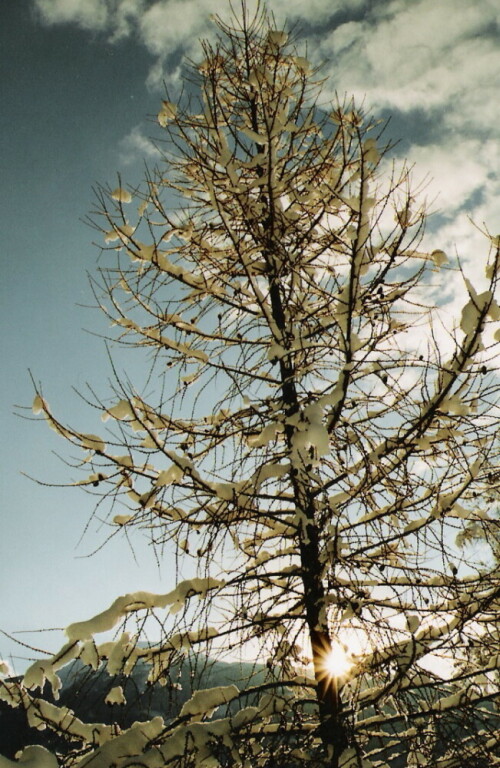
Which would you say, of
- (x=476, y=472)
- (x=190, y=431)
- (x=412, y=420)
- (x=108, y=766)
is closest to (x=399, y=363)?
(x=412, y=420)

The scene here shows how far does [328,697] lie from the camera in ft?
9.76

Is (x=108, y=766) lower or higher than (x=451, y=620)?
lower

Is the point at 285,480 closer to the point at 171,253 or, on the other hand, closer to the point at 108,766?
the point at 108,766

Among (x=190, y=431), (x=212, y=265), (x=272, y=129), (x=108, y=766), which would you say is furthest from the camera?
(x=212, y=265)

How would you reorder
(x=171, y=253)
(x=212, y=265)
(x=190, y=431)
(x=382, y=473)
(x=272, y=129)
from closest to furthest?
1. (x=382, y=473)
2. (x=272, y=129)
3. (x=190, y=431)
4. (x=212, y=265)
5. (x=171, y=253)

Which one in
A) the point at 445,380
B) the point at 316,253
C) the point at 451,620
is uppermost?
the point at 316,253

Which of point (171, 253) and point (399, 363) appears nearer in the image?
point (399, 363)

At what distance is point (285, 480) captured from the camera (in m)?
3.20

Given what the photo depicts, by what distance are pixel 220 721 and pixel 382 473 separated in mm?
1762

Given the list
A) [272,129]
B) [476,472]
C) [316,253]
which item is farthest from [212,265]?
[476,472]

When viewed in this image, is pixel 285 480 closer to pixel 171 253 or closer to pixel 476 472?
pixel 476 472

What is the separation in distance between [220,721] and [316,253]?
3.44 meters

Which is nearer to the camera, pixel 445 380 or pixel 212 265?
pixel 445 380

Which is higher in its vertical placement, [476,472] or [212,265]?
[212,265]
